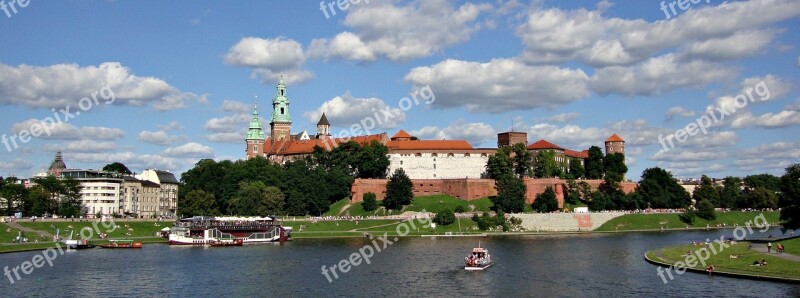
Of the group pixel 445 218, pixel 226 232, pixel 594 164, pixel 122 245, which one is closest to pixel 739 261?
pixel 445 218

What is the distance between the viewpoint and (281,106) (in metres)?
157

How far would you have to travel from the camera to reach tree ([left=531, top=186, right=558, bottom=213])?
373 ft

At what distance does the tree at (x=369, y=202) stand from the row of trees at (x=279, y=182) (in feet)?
18.9

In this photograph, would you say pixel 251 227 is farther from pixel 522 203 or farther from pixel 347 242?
pixel 522 203

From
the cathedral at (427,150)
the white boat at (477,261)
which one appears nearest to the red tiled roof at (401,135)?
the cathedral at (427,150)

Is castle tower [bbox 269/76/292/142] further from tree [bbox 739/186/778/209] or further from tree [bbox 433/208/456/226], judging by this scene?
tree [bbox 739/186/778/209]

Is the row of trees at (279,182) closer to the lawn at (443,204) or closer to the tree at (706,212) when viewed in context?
the lawn at (443,204)

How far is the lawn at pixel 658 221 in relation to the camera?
108 metres

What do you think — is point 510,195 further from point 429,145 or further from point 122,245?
point 122,245

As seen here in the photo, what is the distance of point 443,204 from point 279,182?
25655 millimetres

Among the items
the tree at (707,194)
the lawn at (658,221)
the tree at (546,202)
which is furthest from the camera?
the tree at (707,194)

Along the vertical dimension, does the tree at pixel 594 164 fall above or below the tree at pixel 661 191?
above

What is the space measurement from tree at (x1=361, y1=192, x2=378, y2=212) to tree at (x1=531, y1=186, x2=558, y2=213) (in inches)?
949

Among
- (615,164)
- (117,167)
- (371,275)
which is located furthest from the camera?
(117,167)
